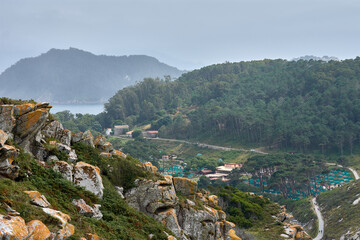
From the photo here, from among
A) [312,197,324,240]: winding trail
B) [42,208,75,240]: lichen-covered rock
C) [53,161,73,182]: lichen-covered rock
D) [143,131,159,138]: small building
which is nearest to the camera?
[42,208,75,240]: lichen-covered rock

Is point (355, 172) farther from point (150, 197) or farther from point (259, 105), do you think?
point (150, 197)

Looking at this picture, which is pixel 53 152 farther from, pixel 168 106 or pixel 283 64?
pixel 283 64

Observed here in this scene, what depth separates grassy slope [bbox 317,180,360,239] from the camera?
36.7 metres

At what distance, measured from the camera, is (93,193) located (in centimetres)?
1357

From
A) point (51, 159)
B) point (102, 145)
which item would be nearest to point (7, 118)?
point (51, 159)

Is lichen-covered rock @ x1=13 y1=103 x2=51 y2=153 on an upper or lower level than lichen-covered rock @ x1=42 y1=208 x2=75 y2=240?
upper

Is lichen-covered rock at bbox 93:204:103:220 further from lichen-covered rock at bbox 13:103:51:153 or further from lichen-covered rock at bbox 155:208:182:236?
lichen-covered rock at bbox 155:208:182:236

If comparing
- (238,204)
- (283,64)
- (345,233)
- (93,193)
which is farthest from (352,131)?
(93,193)

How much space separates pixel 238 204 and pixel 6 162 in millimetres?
26059

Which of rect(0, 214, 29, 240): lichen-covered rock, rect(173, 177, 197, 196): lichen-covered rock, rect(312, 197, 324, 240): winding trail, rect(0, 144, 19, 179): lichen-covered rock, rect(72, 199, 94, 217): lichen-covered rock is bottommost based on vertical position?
rect(312, 197, 324, 240): winding trail

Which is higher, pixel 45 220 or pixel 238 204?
pixel 45 220

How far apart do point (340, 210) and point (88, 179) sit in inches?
1500

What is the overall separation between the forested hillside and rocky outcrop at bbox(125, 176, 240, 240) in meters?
64.1

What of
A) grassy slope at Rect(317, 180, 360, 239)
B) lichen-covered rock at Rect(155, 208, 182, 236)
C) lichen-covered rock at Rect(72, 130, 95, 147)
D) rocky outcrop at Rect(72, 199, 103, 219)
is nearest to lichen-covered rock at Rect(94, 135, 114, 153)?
lichen-covered rock at Rect(72, 130, 95, 147)
